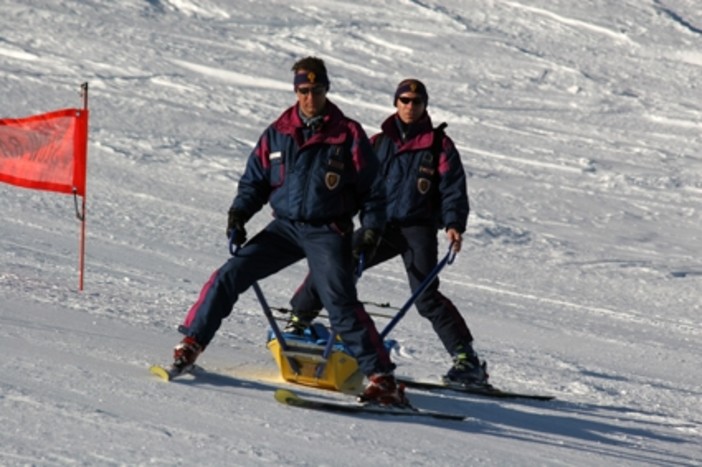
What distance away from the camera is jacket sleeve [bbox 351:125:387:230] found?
588cm

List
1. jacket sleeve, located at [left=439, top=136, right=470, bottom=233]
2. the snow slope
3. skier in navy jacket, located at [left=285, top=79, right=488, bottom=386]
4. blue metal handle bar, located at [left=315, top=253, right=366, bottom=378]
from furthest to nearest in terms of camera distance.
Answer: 1. skier in navy jacket, located at [left=285, top=79, right=488, bottom=386]
2. jacket sleeve, located at [left=439, top=136, right=470, bottom=233]
3. blue metal handle bar, located at [left=315, top=253, right=366, bottom=378]
4. the snow slope

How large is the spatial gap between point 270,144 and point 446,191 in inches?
51.9

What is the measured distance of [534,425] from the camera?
6441mm

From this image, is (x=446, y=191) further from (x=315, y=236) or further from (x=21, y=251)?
(x=21, y=251)

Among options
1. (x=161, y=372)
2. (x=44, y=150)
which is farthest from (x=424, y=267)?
(x=44, y=150)

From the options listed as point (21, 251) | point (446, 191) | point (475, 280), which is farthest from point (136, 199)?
point (446, 191)

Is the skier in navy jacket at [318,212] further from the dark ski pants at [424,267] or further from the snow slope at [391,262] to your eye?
the dark ski pants at [424,267]

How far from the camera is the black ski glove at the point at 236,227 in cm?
592

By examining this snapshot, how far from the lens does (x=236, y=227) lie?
5.92 meters

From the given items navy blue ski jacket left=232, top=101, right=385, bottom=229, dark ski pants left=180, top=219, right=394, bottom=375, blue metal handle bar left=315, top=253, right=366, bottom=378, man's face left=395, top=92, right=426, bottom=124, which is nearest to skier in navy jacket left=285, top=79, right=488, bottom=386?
man's face left=395, top=92, right=426, bottom=124

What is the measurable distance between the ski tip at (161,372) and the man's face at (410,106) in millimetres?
2013

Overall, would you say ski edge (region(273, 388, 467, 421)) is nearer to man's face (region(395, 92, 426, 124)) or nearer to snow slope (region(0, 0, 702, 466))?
snow slope (region(0, 0, 702, 466))

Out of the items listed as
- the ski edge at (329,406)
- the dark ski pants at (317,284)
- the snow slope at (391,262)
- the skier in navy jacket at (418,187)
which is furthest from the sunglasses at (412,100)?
the ski edge at (329,406)

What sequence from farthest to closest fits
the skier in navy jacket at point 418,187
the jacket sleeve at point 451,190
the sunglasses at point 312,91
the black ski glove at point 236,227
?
the skier in navy jacket at point 418,187, the jacket sleeve at point 451,190, the black ski glove at point 236,227, the sunglasses at point 312,91
